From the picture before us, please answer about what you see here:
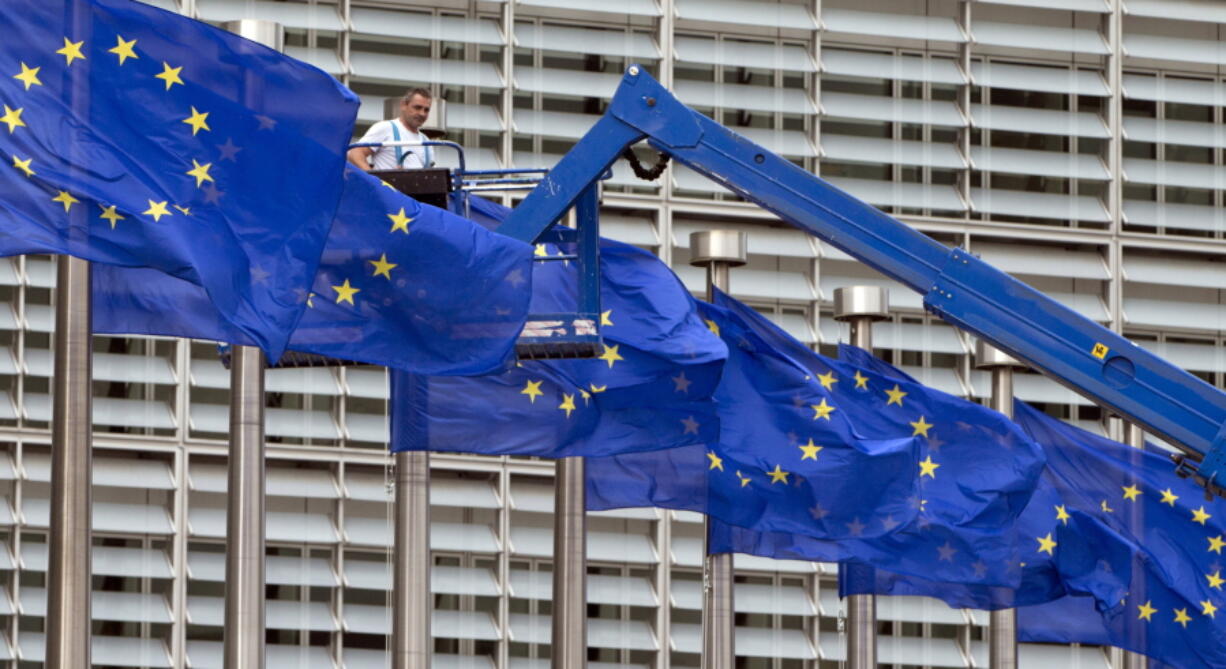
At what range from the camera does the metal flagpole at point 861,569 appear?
107 ft

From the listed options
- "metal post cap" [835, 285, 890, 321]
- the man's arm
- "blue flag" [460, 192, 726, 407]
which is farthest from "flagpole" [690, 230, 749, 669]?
the man's arm

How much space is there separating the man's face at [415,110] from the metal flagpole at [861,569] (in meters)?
9.88

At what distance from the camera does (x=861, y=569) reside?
31281mm

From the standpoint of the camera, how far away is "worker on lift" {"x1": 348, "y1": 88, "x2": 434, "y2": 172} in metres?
23.5

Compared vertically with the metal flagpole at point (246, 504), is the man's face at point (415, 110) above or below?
above

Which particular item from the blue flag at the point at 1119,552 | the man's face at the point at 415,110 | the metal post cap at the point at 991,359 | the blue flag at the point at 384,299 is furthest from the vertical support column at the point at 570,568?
the metal post cap at the point at 991,359

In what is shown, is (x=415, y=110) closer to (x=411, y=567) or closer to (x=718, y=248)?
(x=411, y=567)

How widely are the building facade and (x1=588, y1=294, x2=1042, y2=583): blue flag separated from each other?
7865 mm

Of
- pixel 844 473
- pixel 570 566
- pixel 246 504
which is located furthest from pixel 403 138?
pixel 844 473

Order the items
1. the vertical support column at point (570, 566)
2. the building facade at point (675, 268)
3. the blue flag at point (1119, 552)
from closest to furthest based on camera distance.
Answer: the vertical support column at point (570, 566)
the blue flag at point (1119, 552)
the building facade at point (675, 268)

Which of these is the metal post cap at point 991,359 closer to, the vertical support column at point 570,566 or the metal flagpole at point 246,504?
the vertical support column at point 570,566

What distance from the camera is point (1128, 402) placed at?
25016 millimetres

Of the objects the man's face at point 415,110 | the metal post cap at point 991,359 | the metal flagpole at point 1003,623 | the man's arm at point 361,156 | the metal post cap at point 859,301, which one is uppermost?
the man's face at point 415,110

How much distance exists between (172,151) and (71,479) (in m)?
2.55
